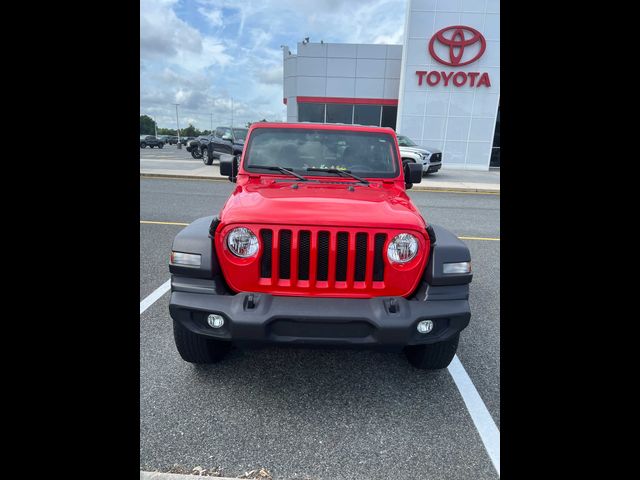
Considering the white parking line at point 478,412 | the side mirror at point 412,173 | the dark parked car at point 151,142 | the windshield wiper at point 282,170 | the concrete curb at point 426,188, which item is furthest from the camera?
the dark parked car at point 151,142

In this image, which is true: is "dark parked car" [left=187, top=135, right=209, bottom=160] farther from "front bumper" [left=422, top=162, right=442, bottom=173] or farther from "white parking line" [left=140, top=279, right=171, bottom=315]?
"white parking line" [left=140, top=279, right=171, bottom=315]

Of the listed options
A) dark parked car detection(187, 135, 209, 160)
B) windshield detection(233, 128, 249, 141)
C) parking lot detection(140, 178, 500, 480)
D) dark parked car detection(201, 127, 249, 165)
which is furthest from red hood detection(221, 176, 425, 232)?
dark parked car detection(187, 135, 209, 160)

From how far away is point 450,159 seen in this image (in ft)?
66.0

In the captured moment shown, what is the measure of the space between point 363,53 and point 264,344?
76.3 feet

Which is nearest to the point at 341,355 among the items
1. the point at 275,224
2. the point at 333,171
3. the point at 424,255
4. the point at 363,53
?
the point at 424,255

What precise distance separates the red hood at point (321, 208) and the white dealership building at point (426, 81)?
18.4m

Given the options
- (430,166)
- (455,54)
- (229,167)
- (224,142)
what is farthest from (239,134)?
(229,167)

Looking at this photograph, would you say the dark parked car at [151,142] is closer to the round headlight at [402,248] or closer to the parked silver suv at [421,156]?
the parked silver suv at [421,156]

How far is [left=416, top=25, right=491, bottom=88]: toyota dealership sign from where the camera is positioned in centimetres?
1808

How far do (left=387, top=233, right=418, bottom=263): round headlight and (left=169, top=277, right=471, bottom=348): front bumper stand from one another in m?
0.25

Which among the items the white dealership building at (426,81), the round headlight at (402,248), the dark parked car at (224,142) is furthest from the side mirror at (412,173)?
the white dealership building at (426,81)

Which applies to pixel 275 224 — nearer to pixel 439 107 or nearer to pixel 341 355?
pixel 341 355

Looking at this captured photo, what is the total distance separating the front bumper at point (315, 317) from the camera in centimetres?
197

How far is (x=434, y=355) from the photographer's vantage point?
8.21ft
